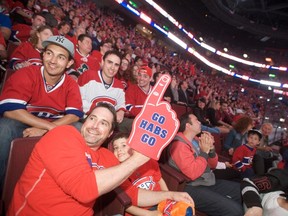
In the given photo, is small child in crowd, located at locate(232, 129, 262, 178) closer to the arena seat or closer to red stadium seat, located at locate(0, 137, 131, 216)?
the arena seat

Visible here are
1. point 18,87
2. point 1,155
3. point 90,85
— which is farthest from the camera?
point 90,85

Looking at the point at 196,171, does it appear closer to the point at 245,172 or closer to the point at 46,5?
the point at 245,172

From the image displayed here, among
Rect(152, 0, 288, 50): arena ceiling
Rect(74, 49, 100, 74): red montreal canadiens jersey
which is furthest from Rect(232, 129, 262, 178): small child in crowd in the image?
Rect(152, 0, 288, 50): arena ceiling

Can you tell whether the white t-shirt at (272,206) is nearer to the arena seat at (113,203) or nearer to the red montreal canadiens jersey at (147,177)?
the red montreal canadiens jersey at (147,177)

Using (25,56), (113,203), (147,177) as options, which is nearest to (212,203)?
(147,177)

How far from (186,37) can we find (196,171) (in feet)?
76.2

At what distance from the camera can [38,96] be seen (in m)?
2.21

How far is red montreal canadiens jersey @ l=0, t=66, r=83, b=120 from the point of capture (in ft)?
6.61

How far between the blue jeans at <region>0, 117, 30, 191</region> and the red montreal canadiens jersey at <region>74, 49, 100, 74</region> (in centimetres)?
241

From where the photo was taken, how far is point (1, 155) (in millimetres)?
1796

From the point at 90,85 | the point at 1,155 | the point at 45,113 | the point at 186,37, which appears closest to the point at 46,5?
the point at 90,85

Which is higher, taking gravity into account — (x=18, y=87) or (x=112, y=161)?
(x=18, y=87)

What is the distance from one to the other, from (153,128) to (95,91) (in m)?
2.05

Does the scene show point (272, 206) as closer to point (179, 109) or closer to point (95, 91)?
point (95, 91)
